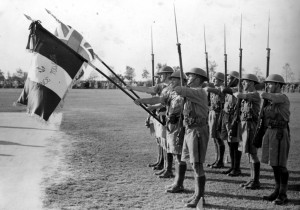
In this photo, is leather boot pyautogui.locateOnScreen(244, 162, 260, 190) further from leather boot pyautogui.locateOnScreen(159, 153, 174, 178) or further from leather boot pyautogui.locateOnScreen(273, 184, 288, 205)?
leather boot pyautogui.locateOnScreen(159, 153, 174, 178)

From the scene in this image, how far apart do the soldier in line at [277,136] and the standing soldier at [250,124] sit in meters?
0.74

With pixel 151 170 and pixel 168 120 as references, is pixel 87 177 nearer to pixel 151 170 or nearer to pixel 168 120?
pixel 151 170

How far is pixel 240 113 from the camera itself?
7875mm

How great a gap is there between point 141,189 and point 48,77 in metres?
2.81

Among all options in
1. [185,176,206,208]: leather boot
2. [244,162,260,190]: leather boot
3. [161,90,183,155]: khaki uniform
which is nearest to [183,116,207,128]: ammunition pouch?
[161,90,183,155]: khaki uniform

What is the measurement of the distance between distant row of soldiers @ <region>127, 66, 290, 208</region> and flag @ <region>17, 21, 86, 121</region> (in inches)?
56.2

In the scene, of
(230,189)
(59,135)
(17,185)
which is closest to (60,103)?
(17,185)

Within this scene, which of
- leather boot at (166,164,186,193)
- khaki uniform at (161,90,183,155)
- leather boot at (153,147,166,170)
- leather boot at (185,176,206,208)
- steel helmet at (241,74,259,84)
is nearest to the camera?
leather boot at (185,176,206,208)

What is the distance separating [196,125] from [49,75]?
2.87 metres

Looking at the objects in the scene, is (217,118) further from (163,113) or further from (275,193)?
(275,193)

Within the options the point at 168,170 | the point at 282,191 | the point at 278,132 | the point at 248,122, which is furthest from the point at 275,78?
the point at 168,170

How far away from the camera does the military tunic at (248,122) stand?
7.39m

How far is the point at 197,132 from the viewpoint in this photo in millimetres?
6180

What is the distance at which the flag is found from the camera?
6.50 meters
